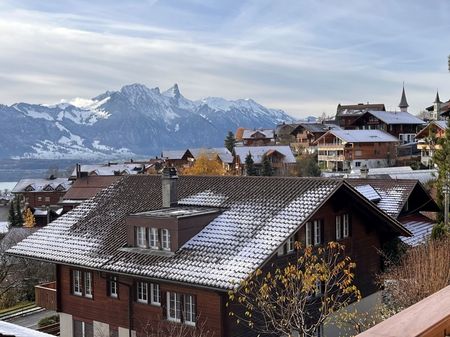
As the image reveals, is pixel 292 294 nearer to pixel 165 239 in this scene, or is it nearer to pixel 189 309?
pixel 189 309

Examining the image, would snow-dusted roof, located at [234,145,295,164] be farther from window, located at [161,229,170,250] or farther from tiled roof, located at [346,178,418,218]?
window, located at [161,229,170,250]

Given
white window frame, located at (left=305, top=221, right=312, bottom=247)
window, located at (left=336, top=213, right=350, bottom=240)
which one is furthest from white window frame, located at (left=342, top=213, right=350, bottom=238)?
white window frame, located at (left=305, top=221, right=312, bottom=247)

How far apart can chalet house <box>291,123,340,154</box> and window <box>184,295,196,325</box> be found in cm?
7993

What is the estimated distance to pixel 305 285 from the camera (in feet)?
39.8

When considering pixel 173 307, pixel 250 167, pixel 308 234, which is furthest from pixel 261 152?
pixel 173 307

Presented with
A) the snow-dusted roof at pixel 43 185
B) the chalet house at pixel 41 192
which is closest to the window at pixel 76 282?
the chalet house at pixel 41 192

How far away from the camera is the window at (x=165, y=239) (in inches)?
765

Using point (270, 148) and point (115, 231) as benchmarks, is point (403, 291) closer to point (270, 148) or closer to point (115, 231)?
point (115, 231)

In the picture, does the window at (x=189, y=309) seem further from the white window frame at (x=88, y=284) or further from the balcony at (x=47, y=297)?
the balcony at (x=47, y=297)

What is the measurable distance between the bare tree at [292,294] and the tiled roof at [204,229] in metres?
0.94

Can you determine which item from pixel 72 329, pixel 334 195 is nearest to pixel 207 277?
pixel 334 195

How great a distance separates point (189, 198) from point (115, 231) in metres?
3.28

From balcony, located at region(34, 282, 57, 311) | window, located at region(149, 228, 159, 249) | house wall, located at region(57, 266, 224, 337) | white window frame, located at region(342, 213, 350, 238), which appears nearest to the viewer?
house wall, located at region(57, 266, 224, 337)

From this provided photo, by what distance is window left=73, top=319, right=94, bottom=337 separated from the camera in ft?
71.1
